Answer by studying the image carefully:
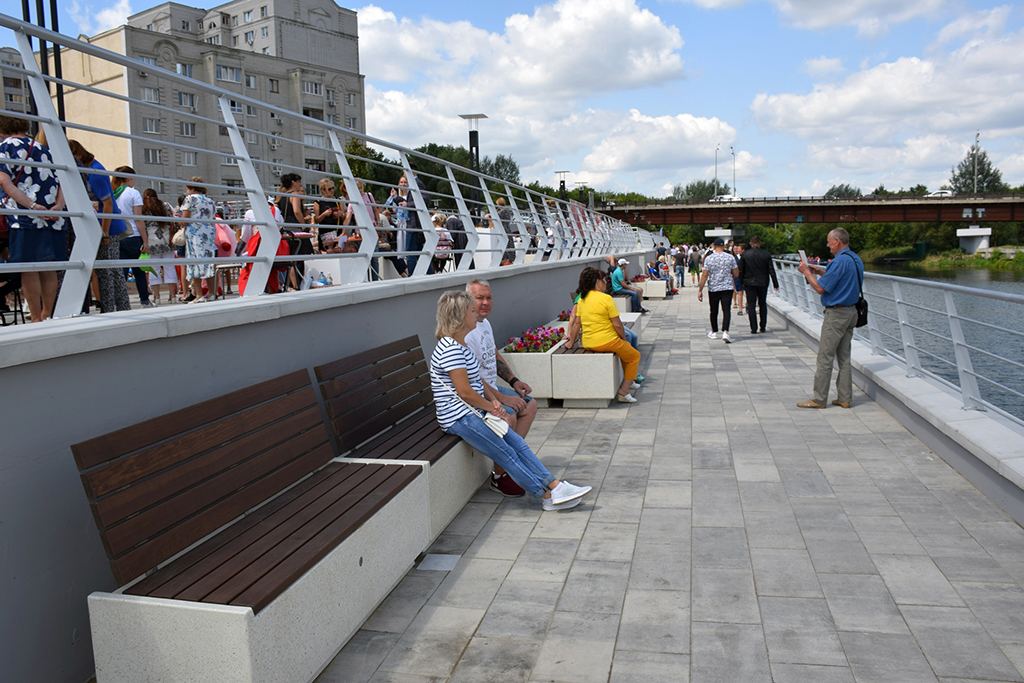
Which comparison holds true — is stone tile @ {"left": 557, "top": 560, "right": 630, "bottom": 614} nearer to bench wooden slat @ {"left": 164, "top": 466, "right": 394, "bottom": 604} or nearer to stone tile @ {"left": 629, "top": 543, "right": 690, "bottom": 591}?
stone tile @ {"left": 629, "top": 543, "right": 690, "bottom": 591}

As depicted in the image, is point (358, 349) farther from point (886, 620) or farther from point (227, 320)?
point (886, 620)

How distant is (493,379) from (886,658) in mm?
3447

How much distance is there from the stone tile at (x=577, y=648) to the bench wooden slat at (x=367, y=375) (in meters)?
1.87

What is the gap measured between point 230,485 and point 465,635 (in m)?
1.23

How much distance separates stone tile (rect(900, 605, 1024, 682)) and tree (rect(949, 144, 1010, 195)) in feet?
470

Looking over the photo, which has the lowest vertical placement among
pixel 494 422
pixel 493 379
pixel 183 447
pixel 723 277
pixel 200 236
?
pixel 494 422

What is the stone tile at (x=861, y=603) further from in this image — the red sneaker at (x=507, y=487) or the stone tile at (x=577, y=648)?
the red sneaker at (x=507, y=487)

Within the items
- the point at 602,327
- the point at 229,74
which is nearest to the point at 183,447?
the point at 602,327

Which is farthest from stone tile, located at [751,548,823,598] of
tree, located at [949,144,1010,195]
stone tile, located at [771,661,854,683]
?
tree, located at [949,144,1010,195]

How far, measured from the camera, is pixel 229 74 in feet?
217

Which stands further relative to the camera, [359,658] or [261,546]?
[359,658]

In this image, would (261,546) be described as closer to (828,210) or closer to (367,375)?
(367,375)

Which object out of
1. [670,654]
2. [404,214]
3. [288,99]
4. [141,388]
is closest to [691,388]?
[404,214]

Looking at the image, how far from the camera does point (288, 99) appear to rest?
7200cm
